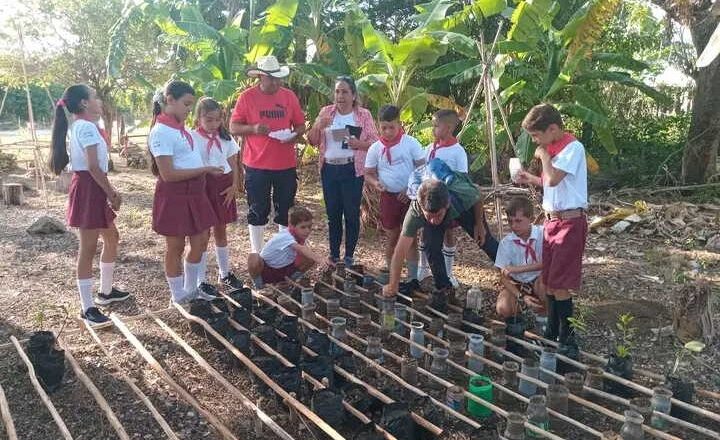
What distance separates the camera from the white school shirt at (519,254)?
3.80 meters

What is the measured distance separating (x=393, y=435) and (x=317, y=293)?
1888 mm

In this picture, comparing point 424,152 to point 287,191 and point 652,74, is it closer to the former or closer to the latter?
point 287,191

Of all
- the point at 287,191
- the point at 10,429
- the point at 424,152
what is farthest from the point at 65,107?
the point at 424,152

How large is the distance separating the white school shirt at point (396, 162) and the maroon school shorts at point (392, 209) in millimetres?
70

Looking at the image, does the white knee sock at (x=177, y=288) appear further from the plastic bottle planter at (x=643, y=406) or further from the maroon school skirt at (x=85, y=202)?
the plastic bottle planter at (x=643, y=406)

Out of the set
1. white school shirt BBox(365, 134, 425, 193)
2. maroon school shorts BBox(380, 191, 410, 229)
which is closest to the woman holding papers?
white school shirt BBox(365, 134, 425, 193)

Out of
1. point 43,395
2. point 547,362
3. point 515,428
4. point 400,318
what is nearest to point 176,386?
point 43,395

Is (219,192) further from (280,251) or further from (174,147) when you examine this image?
(174,147)

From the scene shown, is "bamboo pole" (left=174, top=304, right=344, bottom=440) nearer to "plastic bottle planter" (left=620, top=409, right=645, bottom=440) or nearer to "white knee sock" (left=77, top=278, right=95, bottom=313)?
"white knee sock" (left=77, top=278, right=95, bottom=313)

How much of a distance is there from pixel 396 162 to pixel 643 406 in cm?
240

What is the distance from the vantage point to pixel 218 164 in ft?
13.7

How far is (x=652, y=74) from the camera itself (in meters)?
12.8

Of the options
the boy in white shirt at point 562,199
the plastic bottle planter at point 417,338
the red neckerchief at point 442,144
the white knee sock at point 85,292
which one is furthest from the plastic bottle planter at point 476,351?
the white knee sock at point 85,292

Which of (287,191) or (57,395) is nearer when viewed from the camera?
(57,395)
